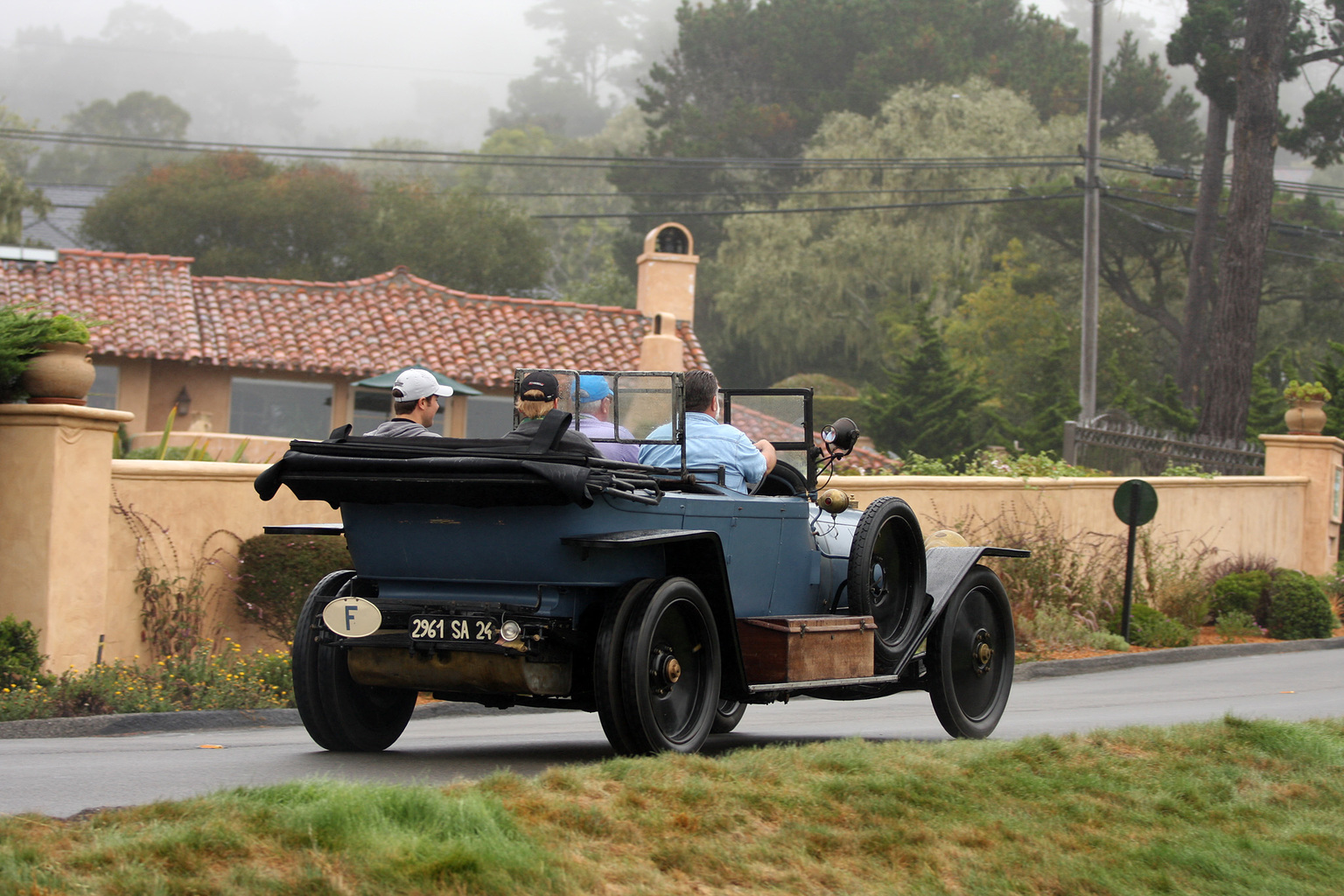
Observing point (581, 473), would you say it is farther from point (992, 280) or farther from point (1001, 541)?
point (992, 280)

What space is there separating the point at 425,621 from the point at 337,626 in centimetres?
37

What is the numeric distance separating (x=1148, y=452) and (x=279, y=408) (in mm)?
18099

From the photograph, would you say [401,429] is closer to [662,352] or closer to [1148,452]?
[1148,452]

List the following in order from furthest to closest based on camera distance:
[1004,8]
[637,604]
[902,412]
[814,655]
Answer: [1004,8], [902,412], [814,655], [637,604]

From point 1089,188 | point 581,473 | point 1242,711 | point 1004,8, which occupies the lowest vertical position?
point 1242,711

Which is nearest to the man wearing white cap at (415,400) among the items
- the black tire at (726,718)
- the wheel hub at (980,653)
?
the black tire at (726,718)

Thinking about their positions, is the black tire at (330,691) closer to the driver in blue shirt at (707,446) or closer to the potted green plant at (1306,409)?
the driver in blue shirt at (707,446)

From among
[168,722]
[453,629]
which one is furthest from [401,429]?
[168,722]

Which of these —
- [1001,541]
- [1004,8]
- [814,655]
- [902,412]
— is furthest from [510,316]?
[1004,8]

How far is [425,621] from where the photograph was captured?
6.35m

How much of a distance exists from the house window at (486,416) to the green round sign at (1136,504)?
58.9 ft

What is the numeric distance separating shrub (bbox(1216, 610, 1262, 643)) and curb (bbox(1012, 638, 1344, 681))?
593 mm

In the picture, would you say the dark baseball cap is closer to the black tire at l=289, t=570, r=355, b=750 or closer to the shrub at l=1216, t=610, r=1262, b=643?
→ the black tire at l=289, t=570, r=355, b=750

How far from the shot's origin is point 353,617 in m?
6.33
